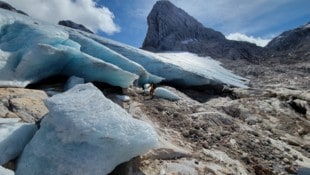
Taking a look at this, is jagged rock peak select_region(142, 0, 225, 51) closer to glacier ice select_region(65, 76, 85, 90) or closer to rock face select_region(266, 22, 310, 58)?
rock face select_region(266, 22, 310, 58)

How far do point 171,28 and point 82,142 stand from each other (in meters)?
38.7

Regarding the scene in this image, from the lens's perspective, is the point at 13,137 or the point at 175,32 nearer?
the point at 13,137

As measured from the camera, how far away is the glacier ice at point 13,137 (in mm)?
3664

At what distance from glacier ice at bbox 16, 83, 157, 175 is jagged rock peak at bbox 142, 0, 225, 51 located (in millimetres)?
36416

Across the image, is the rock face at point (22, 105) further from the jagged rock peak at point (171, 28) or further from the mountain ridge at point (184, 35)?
the jagged rock peak at point (171, 28)

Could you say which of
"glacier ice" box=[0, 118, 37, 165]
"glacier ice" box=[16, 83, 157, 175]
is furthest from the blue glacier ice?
"glacier ice" box=[16, 83, 157, 175]

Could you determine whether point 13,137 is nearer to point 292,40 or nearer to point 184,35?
point 184,35

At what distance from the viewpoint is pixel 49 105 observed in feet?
12.7

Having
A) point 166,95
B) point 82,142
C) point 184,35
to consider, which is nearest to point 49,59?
point 166,95

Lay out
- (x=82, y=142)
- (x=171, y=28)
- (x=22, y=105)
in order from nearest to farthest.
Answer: (x=82, y=142) < (x=22, y=105) < (x=171, y=28)

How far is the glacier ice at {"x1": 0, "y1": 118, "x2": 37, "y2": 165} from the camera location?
144 inches

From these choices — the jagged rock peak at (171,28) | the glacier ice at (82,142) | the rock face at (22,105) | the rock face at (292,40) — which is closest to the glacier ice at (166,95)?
the rock face at (22,105)

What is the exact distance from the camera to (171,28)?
41312 mm

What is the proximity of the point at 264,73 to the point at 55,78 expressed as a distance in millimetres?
15173
